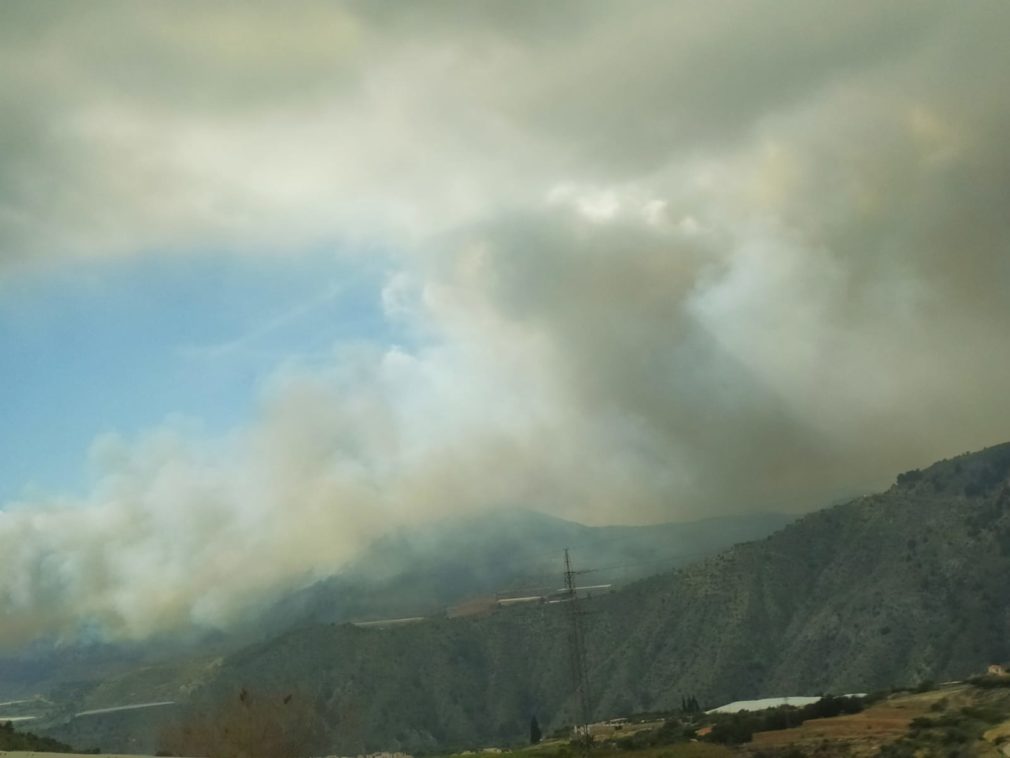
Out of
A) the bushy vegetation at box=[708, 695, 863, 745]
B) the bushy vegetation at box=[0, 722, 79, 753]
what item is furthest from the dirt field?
the bushy vegetation at box=[0, 722, 79, 753]

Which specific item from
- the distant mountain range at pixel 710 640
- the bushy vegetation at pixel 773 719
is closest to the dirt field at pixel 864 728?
the bushy vegetation at pixel 773 719

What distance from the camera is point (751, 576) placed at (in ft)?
520

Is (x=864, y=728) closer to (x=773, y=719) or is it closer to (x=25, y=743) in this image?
(x=773, y=719)

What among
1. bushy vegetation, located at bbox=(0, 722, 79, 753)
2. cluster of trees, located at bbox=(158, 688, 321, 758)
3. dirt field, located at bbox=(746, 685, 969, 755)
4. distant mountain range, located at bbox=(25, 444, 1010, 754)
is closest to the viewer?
dirt field, located at bbox=(746, 685, 969, 755)

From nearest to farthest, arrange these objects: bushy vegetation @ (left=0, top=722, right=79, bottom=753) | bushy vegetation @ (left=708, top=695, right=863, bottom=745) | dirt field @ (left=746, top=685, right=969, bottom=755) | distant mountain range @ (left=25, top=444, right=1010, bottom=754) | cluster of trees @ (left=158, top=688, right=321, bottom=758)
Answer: dirt field @ (left=746, top=685, right=969, bottom=755), bushy vegetation @ (left=0, top=722, right=79, bottom=753), bushy vegetation @ (left=708, top=695, right=863, bottom=745), cluster of trees @ (left=158, top=688, right=321, bottom=758), distant mountain range @ (left=25, top=444, right=1010, bottom=754)

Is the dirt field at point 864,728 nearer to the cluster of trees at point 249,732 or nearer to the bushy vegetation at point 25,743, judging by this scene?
the cluster of trees at point 249,732

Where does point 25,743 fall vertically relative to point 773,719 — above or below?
above

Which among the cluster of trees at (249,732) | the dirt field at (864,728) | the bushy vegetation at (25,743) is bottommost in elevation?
the dirt field at (864,728)

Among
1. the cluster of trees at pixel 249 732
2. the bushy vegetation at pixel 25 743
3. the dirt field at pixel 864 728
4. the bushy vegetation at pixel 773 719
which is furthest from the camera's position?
the cluster of trees at pixel 249 732

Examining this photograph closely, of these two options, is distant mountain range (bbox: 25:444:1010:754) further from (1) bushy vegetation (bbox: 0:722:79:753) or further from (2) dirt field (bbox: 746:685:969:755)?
(2) dirt field (bbox: 746:685:969:755)

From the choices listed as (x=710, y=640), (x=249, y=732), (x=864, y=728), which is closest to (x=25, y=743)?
(x=249, y=732)

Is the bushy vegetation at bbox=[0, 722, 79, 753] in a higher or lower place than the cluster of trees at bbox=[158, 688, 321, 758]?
higher

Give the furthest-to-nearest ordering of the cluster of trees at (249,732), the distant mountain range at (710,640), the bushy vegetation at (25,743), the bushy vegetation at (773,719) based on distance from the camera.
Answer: the distant mountain range at (710,640) → the cluster of trees at (249,732) → the bushy vegetation at (773,719) → the bushy vegetation at (25,743)

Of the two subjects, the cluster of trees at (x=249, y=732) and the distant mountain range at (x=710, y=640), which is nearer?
the cluster of trees at (x=249, y=732)
